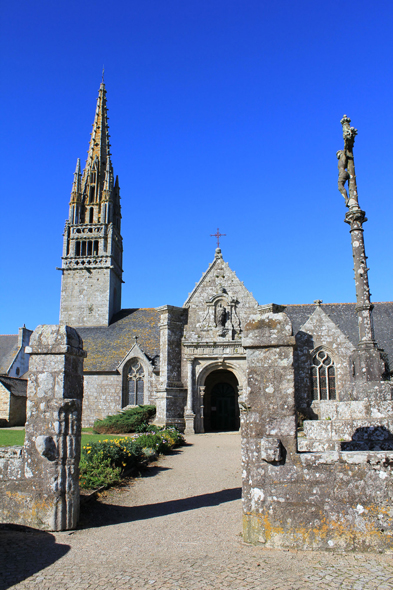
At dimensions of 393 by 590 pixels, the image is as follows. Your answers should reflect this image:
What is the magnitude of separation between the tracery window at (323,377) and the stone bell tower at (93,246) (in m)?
14.9

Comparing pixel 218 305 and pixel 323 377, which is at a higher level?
pixel 218 305

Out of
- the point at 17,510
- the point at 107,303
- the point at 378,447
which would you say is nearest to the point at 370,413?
the point at 378,447

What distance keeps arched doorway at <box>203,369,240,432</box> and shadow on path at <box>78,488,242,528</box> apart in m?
15.1

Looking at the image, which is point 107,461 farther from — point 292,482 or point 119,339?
point 119,339

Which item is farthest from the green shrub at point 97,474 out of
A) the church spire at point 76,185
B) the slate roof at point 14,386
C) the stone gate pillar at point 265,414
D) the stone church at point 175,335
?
the church spire at point 76,185

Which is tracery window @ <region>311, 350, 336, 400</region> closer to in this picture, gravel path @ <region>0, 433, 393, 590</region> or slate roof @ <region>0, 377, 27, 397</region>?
gravel path @ <region>0, 433, 393, 590</region>

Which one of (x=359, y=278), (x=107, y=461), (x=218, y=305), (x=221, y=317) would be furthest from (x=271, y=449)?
(x=218, y=305)

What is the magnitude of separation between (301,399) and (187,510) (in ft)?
45.2

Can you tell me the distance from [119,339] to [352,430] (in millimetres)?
20777

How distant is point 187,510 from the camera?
686 cm

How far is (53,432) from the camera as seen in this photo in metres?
5.85

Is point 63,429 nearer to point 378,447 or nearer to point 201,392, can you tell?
point 378,447

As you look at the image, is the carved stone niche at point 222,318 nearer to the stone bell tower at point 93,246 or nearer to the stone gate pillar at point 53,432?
the stone bell tower at point 93,246

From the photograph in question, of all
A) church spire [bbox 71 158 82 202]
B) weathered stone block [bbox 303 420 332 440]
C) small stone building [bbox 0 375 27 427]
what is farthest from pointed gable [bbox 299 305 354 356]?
church spire [bbox 71 158 82 202]
